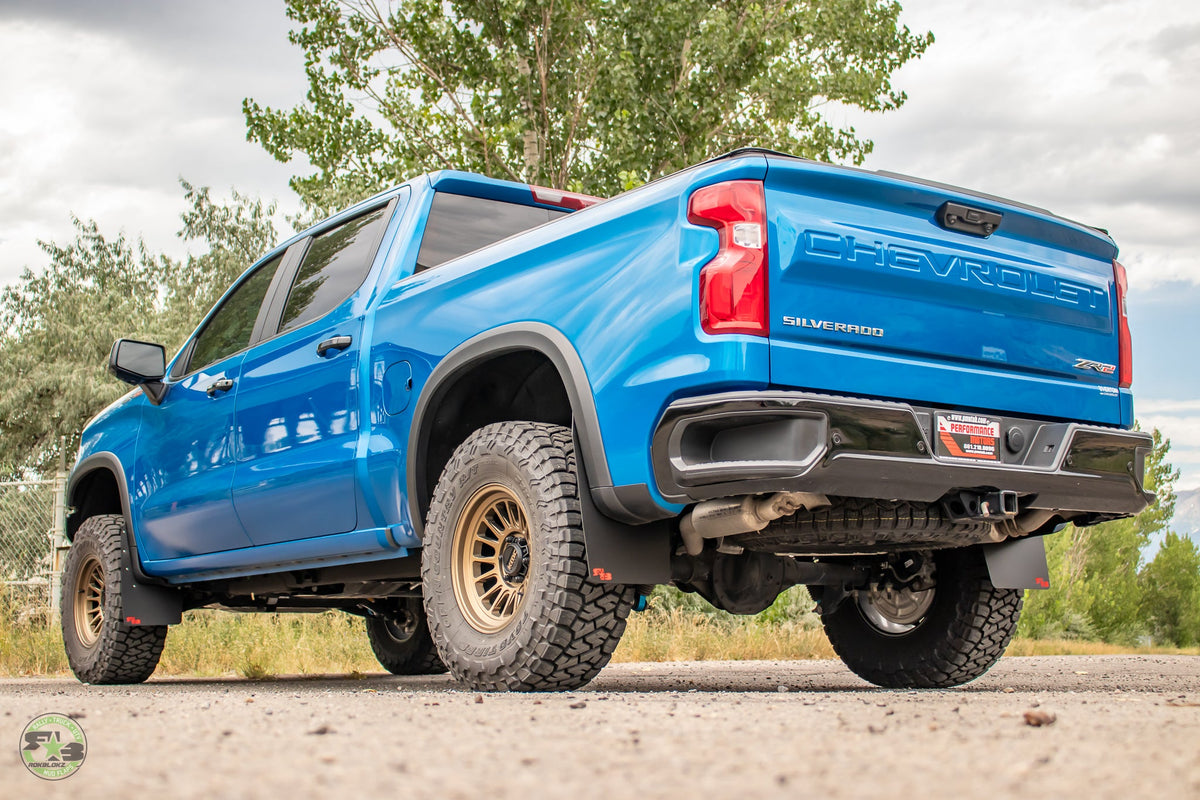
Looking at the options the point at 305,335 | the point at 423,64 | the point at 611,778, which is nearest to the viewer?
the point at 611,778

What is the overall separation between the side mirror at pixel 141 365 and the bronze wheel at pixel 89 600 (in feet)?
3.89

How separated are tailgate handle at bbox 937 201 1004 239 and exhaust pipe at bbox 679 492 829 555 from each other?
43.9 inches

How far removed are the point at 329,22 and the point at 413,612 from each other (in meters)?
10.7

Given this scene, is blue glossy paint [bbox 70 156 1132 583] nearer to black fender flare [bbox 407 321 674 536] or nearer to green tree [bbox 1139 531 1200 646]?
black fender flare [bbox 407 321 674 536]

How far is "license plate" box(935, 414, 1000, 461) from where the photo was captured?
3.76 metres

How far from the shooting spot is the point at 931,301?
391 centimetres

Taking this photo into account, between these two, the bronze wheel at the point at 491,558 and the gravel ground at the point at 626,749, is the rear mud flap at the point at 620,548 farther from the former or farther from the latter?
the gravel ground at the point at 626,749

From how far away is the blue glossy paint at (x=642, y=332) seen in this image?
3.67 metres

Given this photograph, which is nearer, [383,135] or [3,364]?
[383,135]

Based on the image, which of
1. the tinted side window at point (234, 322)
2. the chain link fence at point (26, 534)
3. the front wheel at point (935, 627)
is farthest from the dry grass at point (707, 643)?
the chain link fence at point (26, 534)

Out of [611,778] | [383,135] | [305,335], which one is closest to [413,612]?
[305,335]

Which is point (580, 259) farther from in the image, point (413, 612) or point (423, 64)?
point (423, 64)

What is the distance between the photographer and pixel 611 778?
6.79 ft

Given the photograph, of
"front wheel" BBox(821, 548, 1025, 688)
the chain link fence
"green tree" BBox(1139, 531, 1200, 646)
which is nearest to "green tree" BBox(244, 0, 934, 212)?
the chain link fence
